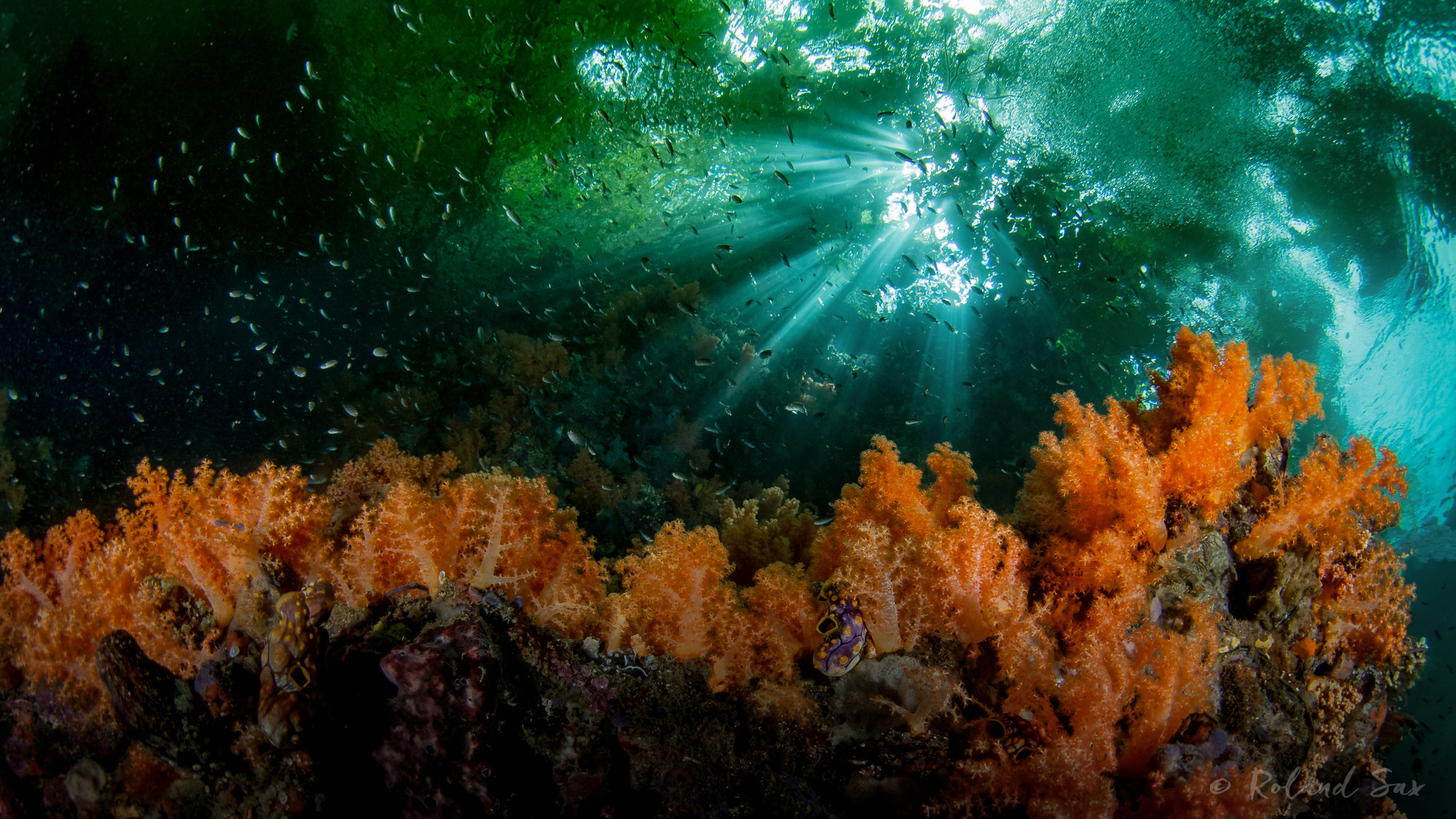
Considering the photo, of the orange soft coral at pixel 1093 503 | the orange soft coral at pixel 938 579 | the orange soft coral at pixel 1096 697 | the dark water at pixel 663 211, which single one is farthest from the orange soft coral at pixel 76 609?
the orange soft coral at pixel 1093 503

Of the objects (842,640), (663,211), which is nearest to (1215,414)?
(842,640)

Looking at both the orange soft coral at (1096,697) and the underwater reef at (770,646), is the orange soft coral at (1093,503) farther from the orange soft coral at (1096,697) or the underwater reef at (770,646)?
the orange soft coral at (1096,697)

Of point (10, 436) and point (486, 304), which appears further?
point (486, 304)

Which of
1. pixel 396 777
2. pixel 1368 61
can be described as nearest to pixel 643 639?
pixel 396 777

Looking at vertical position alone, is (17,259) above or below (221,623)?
above

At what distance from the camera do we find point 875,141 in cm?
1549

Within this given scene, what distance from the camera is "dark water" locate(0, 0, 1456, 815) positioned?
10.6m

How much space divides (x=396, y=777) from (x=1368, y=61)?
61.2 ft

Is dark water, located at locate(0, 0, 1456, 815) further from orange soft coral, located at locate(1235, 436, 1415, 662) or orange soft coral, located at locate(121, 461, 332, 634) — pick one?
orange soft coral, located at locate(1235, 436, 1415, 662)

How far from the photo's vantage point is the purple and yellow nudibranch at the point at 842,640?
3.08 m

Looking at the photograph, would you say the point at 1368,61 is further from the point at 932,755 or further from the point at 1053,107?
the point at 932,755

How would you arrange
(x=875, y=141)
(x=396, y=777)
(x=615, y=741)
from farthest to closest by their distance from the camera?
(x=875, y=141)
(x=615, y=741)
(x=396, y=777)

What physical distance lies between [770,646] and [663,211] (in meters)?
12.5

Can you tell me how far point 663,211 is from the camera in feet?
44.4
